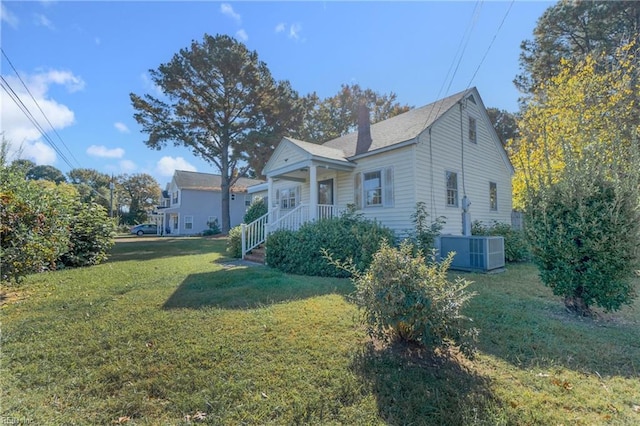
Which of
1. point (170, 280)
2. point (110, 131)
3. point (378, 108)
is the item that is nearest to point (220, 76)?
point (110, 131)

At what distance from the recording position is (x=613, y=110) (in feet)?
39.4

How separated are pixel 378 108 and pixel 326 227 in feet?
84.7

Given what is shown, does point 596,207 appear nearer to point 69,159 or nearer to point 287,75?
point 287,75

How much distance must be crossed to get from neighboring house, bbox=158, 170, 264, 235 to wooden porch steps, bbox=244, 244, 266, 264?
71.4 ft

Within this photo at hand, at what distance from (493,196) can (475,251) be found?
225 inches

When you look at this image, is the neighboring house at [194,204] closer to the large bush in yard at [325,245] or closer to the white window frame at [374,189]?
the white window frame at [374,189]

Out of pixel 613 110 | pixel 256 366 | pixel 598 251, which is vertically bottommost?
pixel 256 366

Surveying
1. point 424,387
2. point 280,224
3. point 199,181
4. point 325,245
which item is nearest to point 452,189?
point 325,245

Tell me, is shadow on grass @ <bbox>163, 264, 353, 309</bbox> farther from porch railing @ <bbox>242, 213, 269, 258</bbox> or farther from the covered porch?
porch railing @ <bbox>242, 213, 269, 258</bbox>

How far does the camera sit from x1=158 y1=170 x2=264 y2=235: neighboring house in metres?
32.8

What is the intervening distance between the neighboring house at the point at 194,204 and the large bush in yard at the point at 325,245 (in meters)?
24.2

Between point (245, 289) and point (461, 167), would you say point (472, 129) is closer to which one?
point (461, 167)

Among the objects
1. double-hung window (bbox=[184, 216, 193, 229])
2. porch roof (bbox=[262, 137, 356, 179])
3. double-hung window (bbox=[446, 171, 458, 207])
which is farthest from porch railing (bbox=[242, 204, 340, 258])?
double-hung window (bbox=[184, 216, 193, 229])

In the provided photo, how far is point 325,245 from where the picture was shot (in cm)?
828
